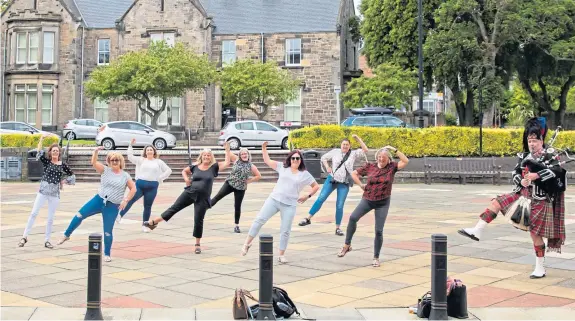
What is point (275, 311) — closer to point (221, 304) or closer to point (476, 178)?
point (221, 304)

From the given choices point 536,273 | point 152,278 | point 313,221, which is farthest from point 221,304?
point 313,221

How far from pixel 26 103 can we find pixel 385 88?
23.5m

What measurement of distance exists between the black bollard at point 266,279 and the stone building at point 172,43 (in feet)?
118

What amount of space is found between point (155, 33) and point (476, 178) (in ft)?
86.7

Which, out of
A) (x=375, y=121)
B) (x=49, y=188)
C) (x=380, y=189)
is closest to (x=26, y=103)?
(x=375, y=121)

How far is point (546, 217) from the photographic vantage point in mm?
8195

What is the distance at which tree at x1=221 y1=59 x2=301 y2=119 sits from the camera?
37.0m

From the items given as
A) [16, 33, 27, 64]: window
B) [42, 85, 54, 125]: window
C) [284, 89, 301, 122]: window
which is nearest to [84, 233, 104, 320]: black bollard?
[284, 89, 301, 122]: window

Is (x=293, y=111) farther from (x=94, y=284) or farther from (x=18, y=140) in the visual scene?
(x=94, y=284)

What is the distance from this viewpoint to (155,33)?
142ft

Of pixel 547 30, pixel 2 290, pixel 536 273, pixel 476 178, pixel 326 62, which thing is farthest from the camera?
pixel 326 62

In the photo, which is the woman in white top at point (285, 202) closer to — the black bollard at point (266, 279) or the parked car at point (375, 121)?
the black bollard at point (266, 279)

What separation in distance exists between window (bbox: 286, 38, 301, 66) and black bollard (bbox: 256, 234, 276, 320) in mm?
36622

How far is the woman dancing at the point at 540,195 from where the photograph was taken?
816cm
